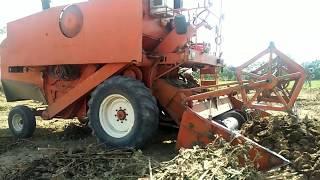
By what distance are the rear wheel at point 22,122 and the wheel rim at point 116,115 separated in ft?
7.53

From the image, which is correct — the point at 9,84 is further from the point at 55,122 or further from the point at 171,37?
the point at 171,37

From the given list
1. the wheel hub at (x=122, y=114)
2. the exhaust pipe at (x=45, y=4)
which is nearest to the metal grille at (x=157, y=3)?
the wheel hub at (x=122, y=114)

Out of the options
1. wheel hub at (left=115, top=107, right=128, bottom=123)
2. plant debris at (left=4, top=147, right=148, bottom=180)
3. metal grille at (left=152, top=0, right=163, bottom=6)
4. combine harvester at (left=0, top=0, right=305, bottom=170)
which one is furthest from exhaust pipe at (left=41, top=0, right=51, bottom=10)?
plant debris at (left=4, top=147, right=148, bottom=180)

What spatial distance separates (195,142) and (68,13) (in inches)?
133

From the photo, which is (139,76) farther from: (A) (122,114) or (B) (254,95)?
(B) (254,95)

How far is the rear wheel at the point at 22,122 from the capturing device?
827 centimetres

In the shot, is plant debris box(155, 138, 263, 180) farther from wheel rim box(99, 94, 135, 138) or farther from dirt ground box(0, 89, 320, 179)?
wheel rim box(99, 94, 135, 138)

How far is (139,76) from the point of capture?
6840 mm

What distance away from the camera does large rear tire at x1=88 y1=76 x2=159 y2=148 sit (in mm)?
6152

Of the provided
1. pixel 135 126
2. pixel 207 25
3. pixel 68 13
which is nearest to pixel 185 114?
pixel 135 126

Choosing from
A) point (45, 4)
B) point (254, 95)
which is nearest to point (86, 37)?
point (45, 4)

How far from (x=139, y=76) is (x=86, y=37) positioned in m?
1.19

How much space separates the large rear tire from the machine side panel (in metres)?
0.48

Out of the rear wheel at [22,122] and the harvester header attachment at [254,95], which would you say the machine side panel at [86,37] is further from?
the harvester header attachment at [254,95]
